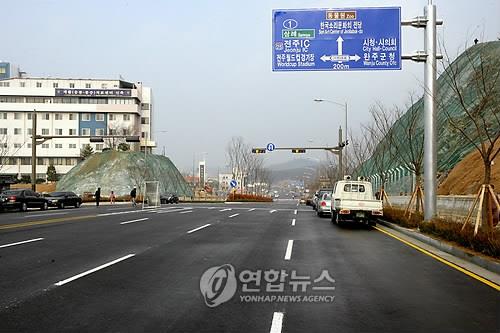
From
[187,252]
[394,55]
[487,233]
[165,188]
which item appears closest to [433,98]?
[394,55]

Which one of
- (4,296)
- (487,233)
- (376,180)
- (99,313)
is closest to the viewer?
(99,313)

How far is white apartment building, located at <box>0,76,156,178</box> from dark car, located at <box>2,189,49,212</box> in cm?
6448

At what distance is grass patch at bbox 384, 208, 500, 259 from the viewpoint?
36.6 ft

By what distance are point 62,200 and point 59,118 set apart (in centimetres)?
6666

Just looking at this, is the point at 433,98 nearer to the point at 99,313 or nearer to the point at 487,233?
the point at 487,233

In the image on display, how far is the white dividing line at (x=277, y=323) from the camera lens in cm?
603

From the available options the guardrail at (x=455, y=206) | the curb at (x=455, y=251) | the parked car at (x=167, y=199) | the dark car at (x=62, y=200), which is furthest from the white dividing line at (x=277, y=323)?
the parked car at (x=167, y=199)

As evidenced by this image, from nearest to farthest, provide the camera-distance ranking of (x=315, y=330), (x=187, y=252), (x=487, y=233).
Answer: (x=315, y=330)
(x=487, y=233)
(x=187, y=252)

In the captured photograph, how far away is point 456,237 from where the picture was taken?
13.6 m

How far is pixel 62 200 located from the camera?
1662 inches

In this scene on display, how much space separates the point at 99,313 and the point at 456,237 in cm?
1018

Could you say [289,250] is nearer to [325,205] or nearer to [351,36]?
[351,36]

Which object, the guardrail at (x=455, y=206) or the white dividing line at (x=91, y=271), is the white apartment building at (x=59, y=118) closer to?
the guardrail at (x=455, y=206)

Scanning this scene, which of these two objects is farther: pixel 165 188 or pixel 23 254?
pixel 165 188
